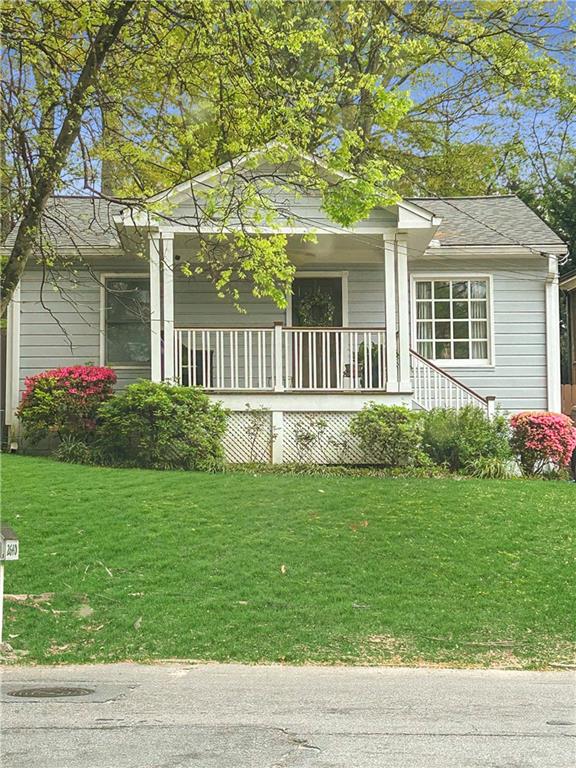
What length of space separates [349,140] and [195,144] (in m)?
2.00

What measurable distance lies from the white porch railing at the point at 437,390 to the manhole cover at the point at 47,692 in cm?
961

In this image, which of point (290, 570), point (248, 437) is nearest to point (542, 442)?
point (248, 437)

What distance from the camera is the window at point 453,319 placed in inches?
621

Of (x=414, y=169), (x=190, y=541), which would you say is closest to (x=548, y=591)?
(x=190, y=541)

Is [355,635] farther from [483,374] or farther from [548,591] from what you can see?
[483,374]

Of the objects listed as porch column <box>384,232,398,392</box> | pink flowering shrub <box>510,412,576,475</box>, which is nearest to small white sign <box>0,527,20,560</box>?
porch column <box>384,232,398,392</box>

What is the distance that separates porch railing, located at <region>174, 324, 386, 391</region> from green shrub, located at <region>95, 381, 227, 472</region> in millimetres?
839

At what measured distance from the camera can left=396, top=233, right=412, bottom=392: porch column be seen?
1366cm

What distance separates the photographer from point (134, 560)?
8.30 meters

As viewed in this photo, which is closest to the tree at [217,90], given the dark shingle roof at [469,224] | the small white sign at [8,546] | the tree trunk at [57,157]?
the tree trunk at [57,157]

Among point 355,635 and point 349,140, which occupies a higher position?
point 349,140

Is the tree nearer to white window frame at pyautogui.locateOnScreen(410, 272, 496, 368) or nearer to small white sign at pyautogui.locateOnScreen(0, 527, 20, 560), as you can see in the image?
small white sign at pyautogui.locateOnScreen(0, 527, 20, 560)

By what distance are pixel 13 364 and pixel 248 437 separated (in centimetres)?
510

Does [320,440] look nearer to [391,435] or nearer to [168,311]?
[391,435]
